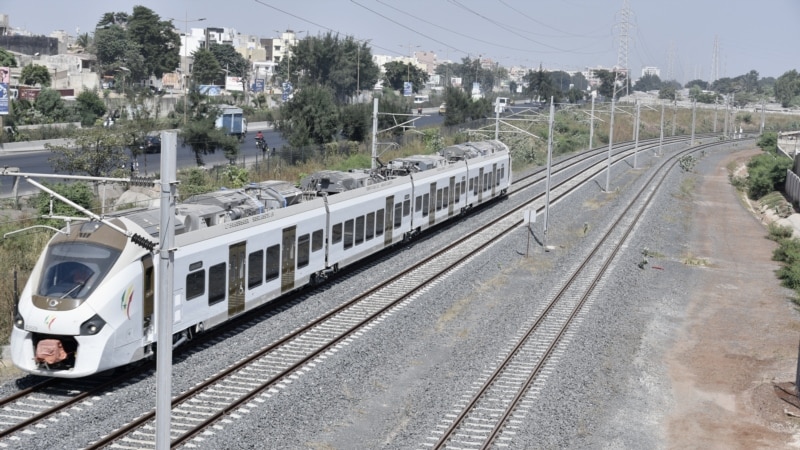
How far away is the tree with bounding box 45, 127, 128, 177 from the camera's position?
4019 cm

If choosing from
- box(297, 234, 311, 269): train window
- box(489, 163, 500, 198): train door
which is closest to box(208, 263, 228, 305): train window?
box(297, 234, 311, 269): train window

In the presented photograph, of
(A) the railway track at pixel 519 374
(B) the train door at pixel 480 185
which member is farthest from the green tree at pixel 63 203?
(B) the train door at pixel 480 185

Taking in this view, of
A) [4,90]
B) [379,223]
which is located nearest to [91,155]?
[379,223]

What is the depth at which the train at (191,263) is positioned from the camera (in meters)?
17.1

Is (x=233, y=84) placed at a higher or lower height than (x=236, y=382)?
higher

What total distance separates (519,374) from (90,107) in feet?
232

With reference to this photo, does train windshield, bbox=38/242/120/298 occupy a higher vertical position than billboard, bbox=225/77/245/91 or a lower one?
lower

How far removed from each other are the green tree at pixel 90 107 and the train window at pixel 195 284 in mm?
63874

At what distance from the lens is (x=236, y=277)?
21781mm

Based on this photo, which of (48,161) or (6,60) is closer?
(48,161)

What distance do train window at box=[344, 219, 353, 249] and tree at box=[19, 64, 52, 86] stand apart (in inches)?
3295

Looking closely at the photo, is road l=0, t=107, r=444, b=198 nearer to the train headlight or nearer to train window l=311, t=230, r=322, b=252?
train window l=311, t=230, r=322, b=252

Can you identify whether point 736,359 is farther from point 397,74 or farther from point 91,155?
point 397,74

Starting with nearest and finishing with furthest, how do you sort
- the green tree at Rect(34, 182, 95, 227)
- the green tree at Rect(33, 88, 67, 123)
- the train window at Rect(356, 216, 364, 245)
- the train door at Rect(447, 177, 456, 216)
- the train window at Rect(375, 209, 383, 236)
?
the train window at Rect(356, 216, 364, 245)
the train window at Rect(375, 209, 383, 236)
the green tree at Rect(34, 182, 95, 227)
the train door at Rect(447, 177, 456, 216)
the green tree at Rect(33, 88, 67, 123)
